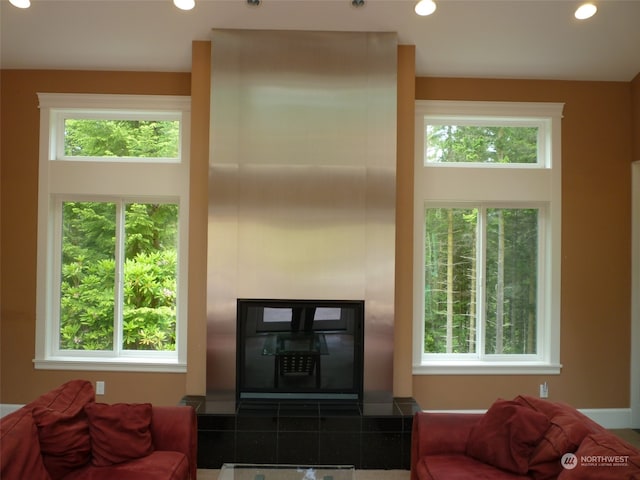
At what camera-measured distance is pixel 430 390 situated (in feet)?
12.5

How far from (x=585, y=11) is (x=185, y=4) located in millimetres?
3098

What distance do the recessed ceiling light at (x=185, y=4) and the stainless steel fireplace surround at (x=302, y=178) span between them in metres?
0.30

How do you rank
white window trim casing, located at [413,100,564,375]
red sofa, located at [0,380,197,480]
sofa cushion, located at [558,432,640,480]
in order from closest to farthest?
1. sofa cushion, located at [558,432,640,480]
2. red sofa, located at [0,380,197,480]
3. white window trim casing, located at [413,100,564,375]

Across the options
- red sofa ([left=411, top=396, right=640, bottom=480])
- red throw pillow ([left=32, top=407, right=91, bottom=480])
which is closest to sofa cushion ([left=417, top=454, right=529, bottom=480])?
red sofa ([left=411, top=396, right=640, bottom=480])

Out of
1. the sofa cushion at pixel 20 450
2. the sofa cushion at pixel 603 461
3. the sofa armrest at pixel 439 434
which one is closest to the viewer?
the sofa cushion at pixel 603 461

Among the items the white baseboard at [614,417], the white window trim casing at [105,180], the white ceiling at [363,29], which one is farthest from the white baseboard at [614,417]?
the white window trim casing at [105,180]

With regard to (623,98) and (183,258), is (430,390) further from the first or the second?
(623,98)

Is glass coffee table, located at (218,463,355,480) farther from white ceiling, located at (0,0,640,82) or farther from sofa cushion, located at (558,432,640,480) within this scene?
white ceiling, located at (0,0,640,82)

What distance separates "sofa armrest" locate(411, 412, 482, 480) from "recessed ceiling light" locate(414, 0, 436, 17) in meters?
2.92

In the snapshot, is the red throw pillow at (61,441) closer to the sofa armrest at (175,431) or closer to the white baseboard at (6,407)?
the sofa armrest at (175,431)

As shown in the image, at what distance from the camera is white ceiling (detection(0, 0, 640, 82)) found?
326 centimetres

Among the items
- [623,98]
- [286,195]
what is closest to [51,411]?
[286,195]

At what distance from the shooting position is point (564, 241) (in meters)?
3.92

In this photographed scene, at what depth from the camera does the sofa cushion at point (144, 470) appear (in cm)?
211
